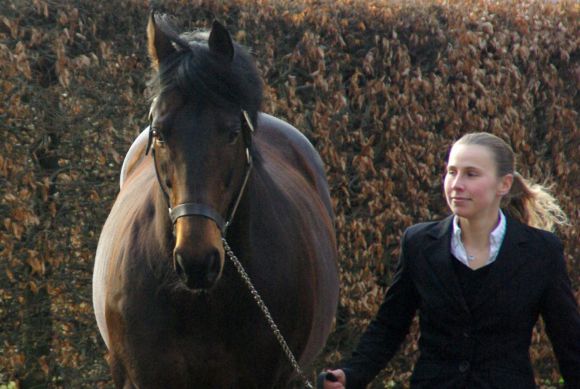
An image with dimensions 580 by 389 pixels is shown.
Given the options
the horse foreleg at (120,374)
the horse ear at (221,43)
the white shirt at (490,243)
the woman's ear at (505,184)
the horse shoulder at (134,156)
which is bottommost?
the horse foreleg at (120,374)

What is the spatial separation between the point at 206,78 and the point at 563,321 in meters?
1.43

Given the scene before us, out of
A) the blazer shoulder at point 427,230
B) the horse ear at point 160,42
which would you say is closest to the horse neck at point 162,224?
the horse ear at point 160,42

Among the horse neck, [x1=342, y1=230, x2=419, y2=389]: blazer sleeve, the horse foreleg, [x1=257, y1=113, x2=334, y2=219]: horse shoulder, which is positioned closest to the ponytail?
[x1=342, y1=230, x2=419, y2=389]: blazer sleeve

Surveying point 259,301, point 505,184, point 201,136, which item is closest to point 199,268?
point 201,136

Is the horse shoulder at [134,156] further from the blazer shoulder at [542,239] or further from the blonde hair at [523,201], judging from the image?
the blazer shoulder at [542,239]

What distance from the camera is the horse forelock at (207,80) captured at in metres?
3.52

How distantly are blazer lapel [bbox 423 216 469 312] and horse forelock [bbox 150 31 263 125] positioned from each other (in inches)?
29.6

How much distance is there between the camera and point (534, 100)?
741 cm

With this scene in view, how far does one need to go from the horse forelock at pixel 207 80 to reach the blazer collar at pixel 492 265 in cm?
78

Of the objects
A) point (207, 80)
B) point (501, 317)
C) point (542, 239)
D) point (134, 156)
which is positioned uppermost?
point (207, 80)

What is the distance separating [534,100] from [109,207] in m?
3.07

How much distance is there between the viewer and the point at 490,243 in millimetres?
3672

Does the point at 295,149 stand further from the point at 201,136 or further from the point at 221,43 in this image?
the point at 201,136

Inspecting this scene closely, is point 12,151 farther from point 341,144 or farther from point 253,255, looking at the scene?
point 253,255
